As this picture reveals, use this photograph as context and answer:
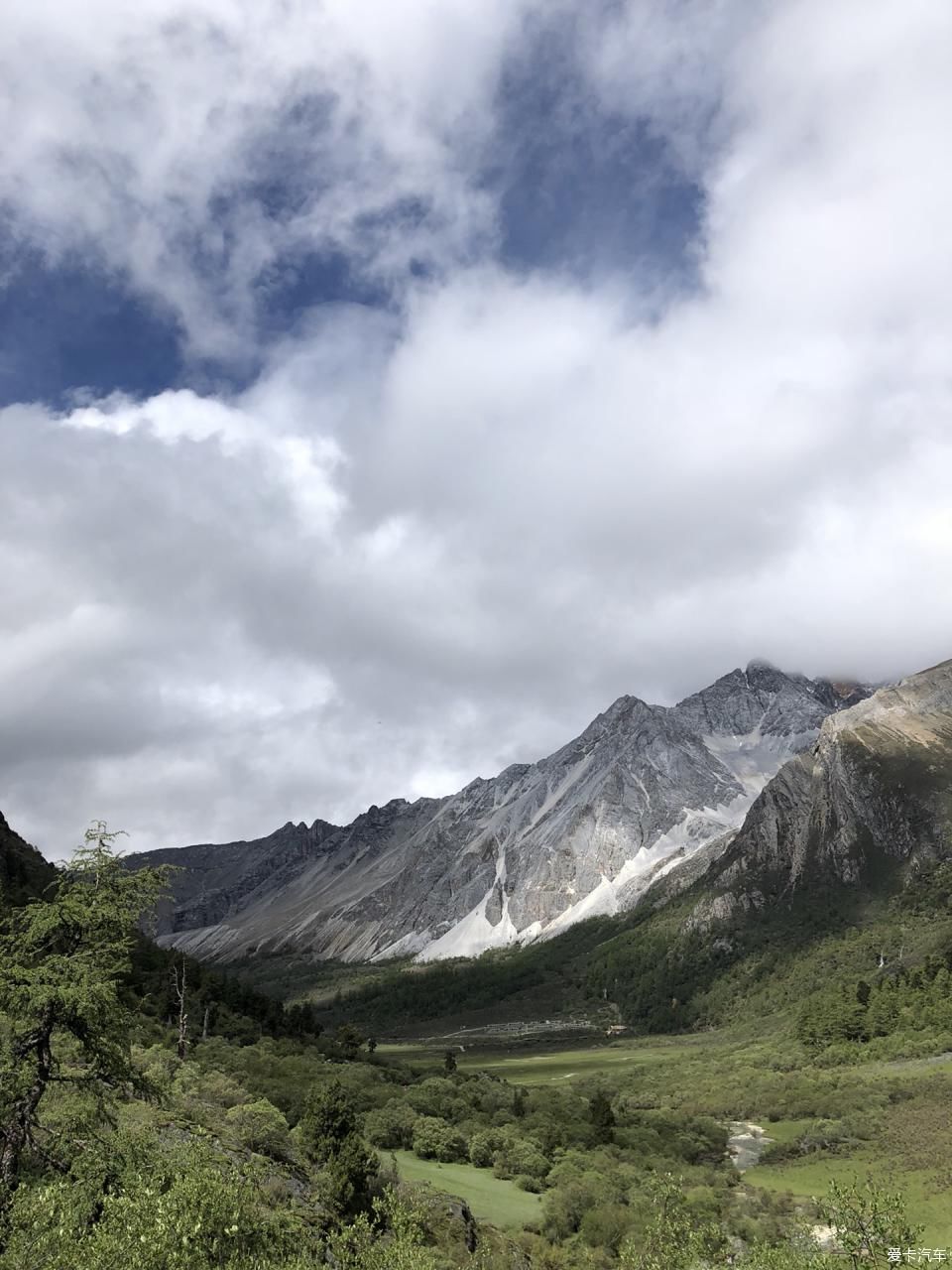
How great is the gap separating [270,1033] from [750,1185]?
56751mm

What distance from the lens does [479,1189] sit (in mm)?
50781

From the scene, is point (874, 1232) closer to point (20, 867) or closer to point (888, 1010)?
point (20, 867)

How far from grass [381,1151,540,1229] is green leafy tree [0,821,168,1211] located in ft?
93.5

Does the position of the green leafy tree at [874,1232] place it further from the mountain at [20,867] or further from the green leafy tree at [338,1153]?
the mountain at [20,867]

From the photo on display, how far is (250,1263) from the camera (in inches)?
700

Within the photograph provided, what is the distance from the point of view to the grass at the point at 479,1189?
45.8 metres

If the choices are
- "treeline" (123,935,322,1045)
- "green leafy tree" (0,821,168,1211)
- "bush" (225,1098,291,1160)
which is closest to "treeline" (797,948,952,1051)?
"treeline" (123,935,322,1045)

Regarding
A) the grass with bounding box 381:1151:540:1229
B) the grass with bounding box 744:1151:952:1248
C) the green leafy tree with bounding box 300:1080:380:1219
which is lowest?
the grass with bounding box 744:1151:952:1248

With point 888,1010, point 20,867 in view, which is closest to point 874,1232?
point 20,867

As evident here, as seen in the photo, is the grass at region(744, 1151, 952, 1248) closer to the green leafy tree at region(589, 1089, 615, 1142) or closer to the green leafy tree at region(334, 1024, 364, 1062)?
the green leafy tree at region(589, 1089, 615, 1142)

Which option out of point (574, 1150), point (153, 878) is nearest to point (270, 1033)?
point (574, 1150)

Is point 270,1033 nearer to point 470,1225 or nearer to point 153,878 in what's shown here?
point 470,1225

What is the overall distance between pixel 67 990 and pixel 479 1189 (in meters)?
41.2

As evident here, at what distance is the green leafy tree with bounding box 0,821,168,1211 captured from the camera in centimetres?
2128
